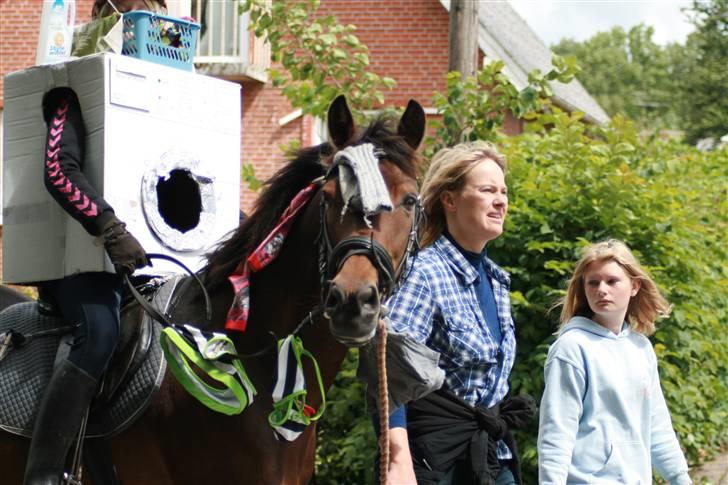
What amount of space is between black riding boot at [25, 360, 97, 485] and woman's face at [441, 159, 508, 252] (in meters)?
1.55

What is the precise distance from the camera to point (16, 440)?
432cm

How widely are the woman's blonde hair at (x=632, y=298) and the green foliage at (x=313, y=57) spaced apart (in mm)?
3959

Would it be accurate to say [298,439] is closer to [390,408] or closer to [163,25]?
[390,408]

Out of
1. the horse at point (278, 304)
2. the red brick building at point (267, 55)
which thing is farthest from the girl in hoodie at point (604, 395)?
the red brick building at point (267, 55)

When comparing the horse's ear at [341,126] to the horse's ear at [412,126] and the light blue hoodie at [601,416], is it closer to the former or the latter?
the horse's ear at [412,126]

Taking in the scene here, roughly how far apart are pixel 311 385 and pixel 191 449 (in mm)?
511

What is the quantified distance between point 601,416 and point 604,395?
9 centimetres

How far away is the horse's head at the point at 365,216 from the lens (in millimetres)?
3270

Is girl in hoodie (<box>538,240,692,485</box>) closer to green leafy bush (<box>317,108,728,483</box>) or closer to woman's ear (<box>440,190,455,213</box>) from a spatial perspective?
woman's ear (<box>440,190,455,213</box>)

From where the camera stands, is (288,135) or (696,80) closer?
(288,135)

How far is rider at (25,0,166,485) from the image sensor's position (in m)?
4.03

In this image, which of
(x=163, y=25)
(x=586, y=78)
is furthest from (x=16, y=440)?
(x=586, y=78)

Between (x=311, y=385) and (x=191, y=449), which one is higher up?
(x=311, y=385)

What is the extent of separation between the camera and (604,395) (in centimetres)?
433
